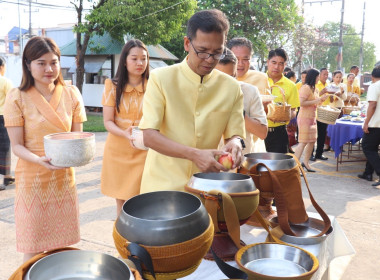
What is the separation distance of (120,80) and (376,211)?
3798mm

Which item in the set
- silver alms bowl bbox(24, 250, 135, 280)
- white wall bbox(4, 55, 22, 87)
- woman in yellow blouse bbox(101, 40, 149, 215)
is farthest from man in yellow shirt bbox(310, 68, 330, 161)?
white wall bbox(4, 55, 22, 87)

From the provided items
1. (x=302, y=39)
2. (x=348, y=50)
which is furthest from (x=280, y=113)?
(x=348, y=50)

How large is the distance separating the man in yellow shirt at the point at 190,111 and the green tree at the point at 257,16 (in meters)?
16.0

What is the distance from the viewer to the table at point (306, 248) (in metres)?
1.35

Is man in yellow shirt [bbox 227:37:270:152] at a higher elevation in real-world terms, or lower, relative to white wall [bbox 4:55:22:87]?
lower

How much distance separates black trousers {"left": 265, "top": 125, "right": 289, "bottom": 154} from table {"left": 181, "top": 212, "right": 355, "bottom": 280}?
6.04 ft

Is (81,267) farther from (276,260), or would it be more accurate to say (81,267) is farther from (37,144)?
(37,144)

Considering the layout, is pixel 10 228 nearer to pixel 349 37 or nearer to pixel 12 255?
pixel 12 255

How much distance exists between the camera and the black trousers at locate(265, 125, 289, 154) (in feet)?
13.6

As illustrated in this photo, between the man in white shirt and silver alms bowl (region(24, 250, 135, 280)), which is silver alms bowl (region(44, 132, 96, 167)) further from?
the man in white shirt

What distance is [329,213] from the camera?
4617 millimetres

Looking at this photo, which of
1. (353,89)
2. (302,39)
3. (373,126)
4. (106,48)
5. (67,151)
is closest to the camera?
(67,151)

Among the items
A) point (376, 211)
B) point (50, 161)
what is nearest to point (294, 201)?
point (50, 161)

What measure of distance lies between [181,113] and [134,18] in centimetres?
1212
